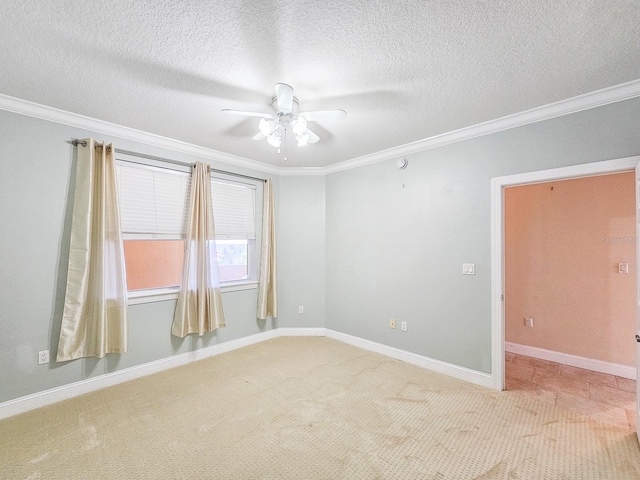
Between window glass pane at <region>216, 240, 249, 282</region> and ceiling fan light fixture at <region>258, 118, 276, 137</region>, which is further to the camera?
window glass pane at <region>216, 240, 249, 282</region>

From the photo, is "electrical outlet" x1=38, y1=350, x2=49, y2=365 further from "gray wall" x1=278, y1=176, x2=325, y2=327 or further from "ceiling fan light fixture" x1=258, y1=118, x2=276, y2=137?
"ceiling fan light fixture" x1=258, y1=118, x2=276, y2=137

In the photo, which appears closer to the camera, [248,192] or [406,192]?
[406,192]

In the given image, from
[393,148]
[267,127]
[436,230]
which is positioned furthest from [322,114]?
[436,230]

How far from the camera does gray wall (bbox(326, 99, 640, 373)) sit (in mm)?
2441

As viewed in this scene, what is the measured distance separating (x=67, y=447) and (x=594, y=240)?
538 centimetres

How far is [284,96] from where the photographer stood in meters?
1.96

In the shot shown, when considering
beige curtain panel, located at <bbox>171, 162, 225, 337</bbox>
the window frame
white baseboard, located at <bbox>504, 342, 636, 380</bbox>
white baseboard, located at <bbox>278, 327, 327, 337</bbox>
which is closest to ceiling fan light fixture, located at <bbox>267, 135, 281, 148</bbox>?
beige curtain panel, located at <bbox>171, 162, 225, 337</bbox>

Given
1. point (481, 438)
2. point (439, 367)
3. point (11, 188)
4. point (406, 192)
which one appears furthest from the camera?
point (406, 192)

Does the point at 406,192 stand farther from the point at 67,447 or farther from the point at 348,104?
the point at 67,447

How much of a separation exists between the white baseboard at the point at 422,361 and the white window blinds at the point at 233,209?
2.06 metres

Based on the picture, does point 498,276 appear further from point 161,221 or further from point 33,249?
point 33,249

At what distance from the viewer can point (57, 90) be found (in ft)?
7.32

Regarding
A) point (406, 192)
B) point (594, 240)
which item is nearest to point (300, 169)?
point (406, 192)

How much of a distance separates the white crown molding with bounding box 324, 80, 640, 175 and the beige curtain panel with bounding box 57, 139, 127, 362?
305cm
